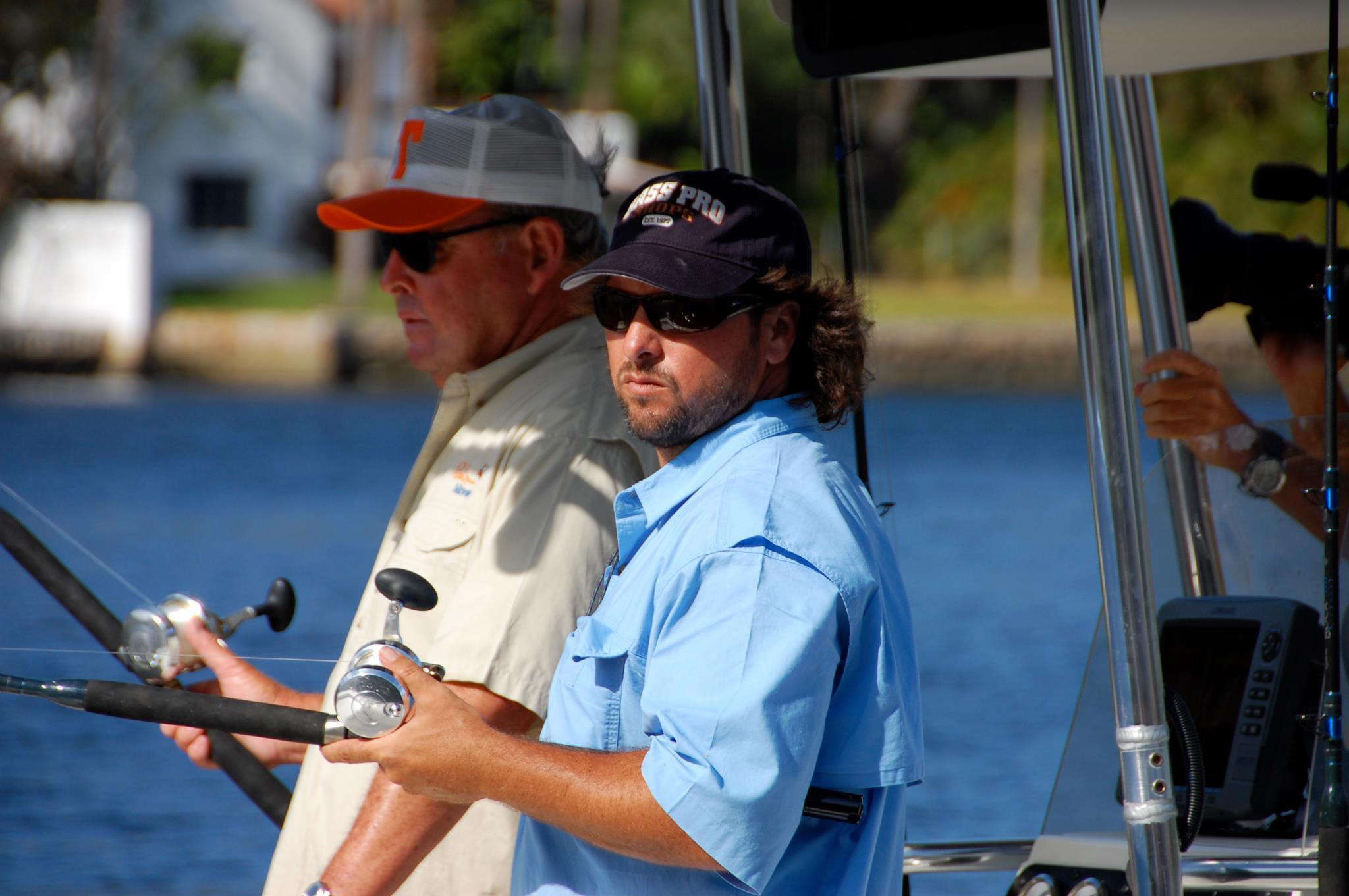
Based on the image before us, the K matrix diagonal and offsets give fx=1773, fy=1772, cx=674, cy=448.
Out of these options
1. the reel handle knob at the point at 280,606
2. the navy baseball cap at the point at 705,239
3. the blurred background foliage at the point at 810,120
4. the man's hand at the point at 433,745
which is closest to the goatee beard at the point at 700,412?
the navy baseball cap at the point at 705,239

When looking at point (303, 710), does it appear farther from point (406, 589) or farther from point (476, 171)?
point (476, 171)

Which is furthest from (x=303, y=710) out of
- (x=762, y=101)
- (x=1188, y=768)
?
(x=762, y=101)

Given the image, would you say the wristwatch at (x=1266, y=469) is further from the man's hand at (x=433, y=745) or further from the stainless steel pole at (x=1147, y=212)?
the man's hand at (x=433, y=745)

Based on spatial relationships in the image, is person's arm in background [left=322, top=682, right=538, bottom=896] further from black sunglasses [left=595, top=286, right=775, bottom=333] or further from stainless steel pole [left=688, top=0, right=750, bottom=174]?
stainless steel pole [left=688, top=0, right=750, bottom=174]

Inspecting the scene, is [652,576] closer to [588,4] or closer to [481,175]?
[481,175]

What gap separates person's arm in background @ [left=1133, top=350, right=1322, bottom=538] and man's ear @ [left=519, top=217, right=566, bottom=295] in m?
0.97

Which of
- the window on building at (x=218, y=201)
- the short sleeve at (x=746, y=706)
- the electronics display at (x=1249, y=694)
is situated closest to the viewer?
the short sleeve at (x=746, y=706)

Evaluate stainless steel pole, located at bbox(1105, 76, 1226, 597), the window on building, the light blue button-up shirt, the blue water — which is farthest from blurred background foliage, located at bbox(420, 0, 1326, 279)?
the light blue button-up shirt

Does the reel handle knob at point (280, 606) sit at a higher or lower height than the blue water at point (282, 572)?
higher

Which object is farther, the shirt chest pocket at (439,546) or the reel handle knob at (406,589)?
the shirt chest pocket at (439,546)

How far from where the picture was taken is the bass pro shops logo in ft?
6.66

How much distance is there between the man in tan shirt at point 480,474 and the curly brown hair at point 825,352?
1.53 ft

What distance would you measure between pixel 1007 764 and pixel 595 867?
30.5 ft

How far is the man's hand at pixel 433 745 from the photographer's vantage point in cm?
190
